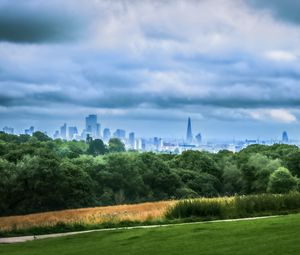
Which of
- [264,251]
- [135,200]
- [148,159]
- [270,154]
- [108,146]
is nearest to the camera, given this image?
[264,251]

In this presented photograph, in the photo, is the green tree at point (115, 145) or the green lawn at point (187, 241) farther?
the green tree at point (115, 145)

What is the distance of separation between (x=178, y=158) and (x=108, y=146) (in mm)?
56797

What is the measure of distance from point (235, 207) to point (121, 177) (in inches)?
2184

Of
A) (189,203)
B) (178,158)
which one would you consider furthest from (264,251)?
(178,158)

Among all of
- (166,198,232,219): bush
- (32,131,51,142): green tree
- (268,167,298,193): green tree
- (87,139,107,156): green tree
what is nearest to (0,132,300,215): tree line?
(268,167,298,193): green tree

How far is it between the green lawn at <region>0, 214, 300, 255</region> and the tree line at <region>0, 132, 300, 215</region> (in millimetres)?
35549

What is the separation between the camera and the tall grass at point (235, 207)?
2622 centimetres

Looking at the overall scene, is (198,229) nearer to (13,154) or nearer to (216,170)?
(13,154)

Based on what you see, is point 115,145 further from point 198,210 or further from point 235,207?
point 198,210

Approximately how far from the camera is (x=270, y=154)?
111938 mm

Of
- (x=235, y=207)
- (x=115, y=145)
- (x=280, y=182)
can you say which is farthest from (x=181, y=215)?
(x=115, y=145)

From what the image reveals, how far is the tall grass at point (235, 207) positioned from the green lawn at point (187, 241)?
5.81 meters

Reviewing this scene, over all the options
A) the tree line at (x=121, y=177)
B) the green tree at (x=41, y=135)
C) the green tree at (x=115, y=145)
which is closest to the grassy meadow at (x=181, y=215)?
the tree line at (x=121, y=177)

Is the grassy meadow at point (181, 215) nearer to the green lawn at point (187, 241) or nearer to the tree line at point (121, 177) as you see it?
the green lawn at point (187, 241)
